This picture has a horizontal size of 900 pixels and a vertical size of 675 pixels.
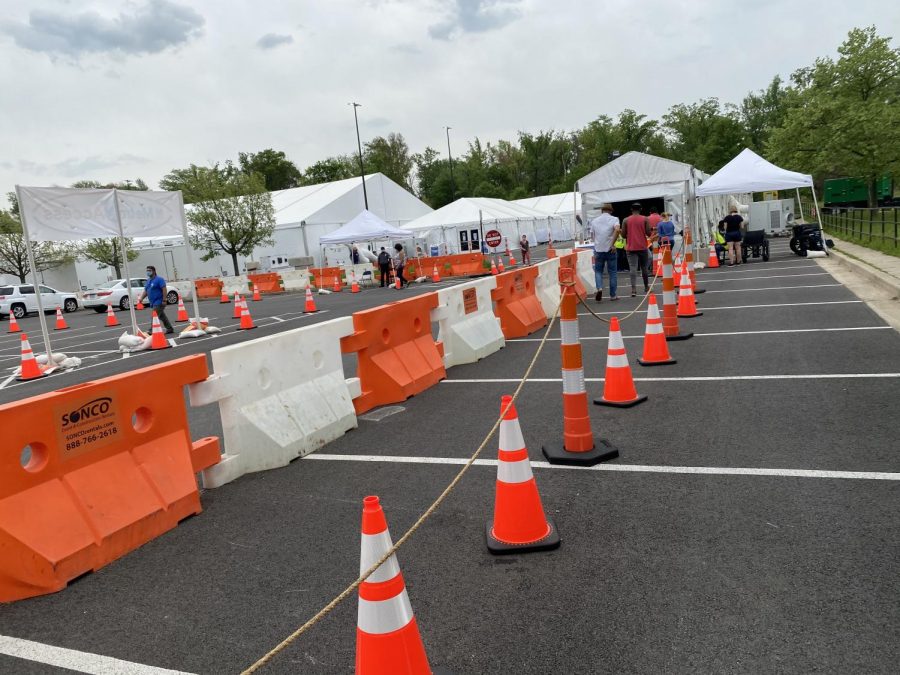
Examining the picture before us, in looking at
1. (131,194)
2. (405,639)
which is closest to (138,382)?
(405,639)

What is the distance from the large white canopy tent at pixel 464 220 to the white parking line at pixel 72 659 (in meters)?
35.6

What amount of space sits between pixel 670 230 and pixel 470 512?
51.6 ft

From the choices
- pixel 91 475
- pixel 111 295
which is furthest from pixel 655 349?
pixel 111 295

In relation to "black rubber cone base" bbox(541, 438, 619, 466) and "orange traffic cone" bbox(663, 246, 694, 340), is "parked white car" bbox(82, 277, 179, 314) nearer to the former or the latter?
"orange traffic cone" bbox(663, 246, 694, 340)

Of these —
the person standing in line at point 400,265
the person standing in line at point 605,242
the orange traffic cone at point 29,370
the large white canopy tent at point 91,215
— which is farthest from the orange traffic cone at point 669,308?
the person standing in line at point 400,265

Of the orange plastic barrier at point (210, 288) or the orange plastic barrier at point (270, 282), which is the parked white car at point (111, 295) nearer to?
the orange plastic barrier at point (210, 288)

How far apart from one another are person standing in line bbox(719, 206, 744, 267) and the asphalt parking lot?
15838 mm

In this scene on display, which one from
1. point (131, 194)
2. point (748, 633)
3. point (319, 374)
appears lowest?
point (748, 633)

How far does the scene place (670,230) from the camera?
18.1m

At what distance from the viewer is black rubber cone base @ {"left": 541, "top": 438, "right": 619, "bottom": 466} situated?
483 cm

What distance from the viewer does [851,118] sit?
3744cm

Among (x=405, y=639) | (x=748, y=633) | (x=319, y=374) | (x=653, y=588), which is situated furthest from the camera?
(x=319, y=374)

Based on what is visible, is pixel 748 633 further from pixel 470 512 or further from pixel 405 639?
pixel 470 512

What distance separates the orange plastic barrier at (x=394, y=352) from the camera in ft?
22.2
